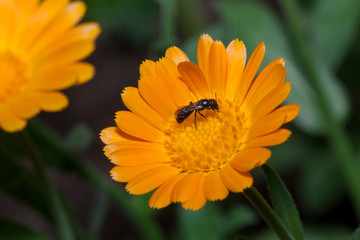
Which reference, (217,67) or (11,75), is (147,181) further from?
(11,75)

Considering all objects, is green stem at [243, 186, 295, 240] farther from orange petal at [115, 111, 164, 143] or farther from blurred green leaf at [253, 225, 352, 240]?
blurred green leaf at [253, 225, 352, 240]

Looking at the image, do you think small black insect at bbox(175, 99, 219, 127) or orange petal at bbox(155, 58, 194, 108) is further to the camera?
small black insect at bbox(175, 99, 219, 127)

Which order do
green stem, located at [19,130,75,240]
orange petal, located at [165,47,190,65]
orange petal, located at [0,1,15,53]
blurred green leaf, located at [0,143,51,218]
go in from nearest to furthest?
orange petal, located at [165,47,190,65]
green stem, located at [19,130,75,240]
orange petal, located at [0,1,15,53]
blurred green leaf, located at [0,143,51,218]

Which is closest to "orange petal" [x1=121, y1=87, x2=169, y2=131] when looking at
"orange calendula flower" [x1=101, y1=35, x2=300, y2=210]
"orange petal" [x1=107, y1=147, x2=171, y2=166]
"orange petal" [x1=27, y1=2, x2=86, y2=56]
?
"orange calendula flower" [x1=101, y1=35, x2=300, y2=210]

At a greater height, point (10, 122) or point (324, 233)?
point (10, 122)

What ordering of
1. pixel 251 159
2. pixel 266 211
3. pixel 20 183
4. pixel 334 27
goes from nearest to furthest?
pixel 251 159
pixel 266 211
pixel 20 183
pixel 334 27

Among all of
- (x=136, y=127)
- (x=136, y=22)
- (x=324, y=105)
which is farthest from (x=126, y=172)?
(x=136, y=22)

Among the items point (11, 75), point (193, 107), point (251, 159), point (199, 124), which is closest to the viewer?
point (251, 159)

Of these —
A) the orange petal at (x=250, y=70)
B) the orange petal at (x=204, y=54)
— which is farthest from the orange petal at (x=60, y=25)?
the orange petal at (x=250, y=70)

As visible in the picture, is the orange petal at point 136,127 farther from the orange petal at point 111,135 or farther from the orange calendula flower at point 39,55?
the orange calendula flower at point 39,55
